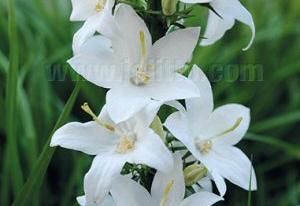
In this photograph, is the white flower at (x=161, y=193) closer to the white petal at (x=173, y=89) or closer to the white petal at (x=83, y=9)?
the white petal at (x=173, y=89)

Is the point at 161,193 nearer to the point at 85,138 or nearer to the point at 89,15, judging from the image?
the point at 85,138

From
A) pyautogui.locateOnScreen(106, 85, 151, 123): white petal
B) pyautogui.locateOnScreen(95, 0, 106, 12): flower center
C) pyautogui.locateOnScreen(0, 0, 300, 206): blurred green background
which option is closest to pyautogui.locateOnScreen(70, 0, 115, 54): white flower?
pyautogui.locateOnScreen(95, 0, 106, 12): flower center

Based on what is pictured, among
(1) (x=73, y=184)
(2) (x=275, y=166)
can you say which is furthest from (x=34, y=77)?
(2) (x=275, y=166)

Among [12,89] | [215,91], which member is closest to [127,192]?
[12,89]

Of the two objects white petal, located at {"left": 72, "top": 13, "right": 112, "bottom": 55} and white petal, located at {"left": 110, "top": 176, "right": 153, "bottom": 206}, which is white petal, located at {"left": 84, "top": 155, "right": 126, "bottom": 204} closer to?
white petal, located at {"left": 110, "top": 176, "right": 153, "bottom": 206}

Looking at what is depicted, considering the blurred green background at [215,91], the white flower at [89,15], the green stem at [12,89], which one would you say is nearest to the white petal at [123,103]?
the white flower at [89,15]

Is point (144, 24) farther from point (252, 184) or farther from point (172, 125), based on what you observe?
point (252, 184)

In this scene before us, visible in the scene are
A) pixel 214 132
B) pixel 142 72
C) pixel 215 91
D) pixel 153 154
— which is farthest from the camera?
pixel 215 91
